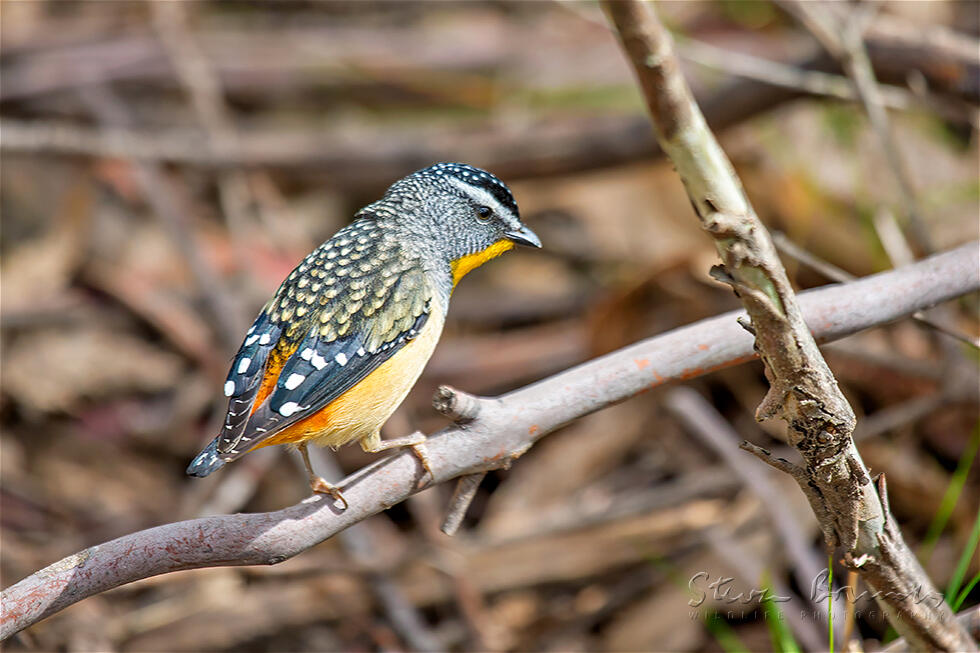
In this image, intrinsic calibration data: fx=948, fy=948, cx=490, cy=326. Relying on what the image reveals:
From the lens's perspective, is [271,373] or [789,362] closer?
[789,362]

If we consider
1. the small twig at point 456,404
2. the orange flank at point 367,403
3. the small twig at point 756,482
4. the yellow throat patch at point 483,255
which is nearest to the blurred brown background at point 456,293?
the small twig at point 756,482

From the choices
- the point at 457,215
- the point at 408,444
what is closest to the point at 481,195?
the point at 457,215

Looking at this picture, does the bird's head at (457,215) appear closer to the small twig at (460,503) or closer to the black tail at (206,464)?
the small twig at (460,503)

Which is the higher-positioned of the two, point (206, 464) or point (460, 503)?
point (206, 464)

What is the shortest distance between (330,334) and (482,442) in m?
0.45

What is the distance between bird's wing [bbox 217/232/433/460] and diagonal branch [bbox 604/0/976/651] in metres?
0.86

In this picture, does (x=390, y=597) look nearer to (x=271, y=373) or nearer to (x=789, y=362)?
(x=271, y=373)

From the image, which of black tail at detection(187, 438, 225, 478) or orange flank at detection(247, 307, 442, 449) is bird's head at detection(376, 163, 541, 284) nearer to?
orange flank at detection(247, 307, 442, 449)

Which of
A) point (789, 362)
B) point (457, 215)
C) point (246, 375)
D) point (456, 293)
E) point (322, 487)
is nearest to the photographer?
point (789, 362)

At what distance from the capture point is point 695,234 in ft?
19.9

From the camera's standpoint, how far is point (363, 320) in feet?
7.42

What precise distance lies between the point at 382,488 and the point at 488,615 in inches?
99.5

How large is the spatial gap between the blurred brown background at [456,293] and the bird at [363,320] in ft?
4.63

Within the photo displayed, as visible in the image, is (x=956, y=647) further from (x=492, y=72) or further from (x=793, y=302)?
(x=492, y=72)
